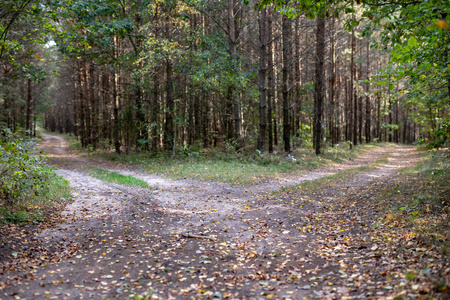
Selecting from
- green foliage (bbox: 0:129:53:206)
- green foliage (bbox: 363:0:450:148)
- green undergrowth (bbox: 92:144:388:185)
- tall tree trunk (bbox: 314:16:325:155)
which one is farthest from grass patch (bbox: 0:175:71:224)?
tall tree trunk (bbox: 314:16:325:155)

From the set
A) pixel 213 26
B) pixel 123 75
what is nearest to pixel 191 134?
pixel 123 75

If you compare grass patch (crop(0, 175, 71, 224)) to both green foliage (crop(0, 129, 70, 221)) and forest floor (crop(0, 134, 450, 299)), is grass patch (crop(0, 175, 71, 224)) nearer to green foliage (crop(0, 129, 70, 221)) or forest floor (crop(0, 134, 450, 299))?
green foliage (crop(0, 129, 70, 221))

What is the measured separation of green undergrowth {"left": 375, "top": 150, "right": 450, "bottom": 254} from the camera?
4559 millimetres

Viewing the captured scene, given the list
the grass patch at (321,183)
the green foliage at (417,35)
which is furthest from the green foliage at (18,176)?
the grass patch at (321,183)

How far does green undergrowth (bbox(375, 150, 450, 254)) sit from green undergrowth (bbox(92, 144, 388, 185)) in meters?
5.72

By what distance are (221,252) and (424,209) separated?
4.20m

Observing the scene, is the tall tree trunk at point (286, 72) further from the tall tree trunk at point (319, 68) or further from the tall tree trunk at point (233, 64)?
the tall tree trunk at point (233, 64)

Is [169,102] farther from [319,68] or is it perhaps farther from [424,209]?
[424,209]

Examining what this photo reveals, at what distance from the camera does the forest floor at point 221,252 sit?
3840 mm

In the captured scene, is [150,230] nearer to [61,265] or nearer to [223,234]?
[223,234]

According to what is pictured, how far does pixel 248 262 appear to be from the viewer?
16.2 feet

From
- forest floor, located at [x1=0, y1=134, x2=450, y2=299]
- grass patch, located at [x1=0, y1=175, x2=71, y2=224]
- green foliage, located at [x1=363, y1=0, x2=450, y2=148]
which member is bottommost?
forest floor, located at [x1=0, y1=134, x2=450, y2=299]

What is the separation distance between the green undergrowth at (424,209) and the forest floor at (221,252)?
5.1 inches

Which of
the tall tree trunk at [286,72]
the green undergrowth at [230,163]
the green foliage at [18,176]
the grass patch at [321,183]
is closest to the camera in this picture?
the green foliage at [18,176]
